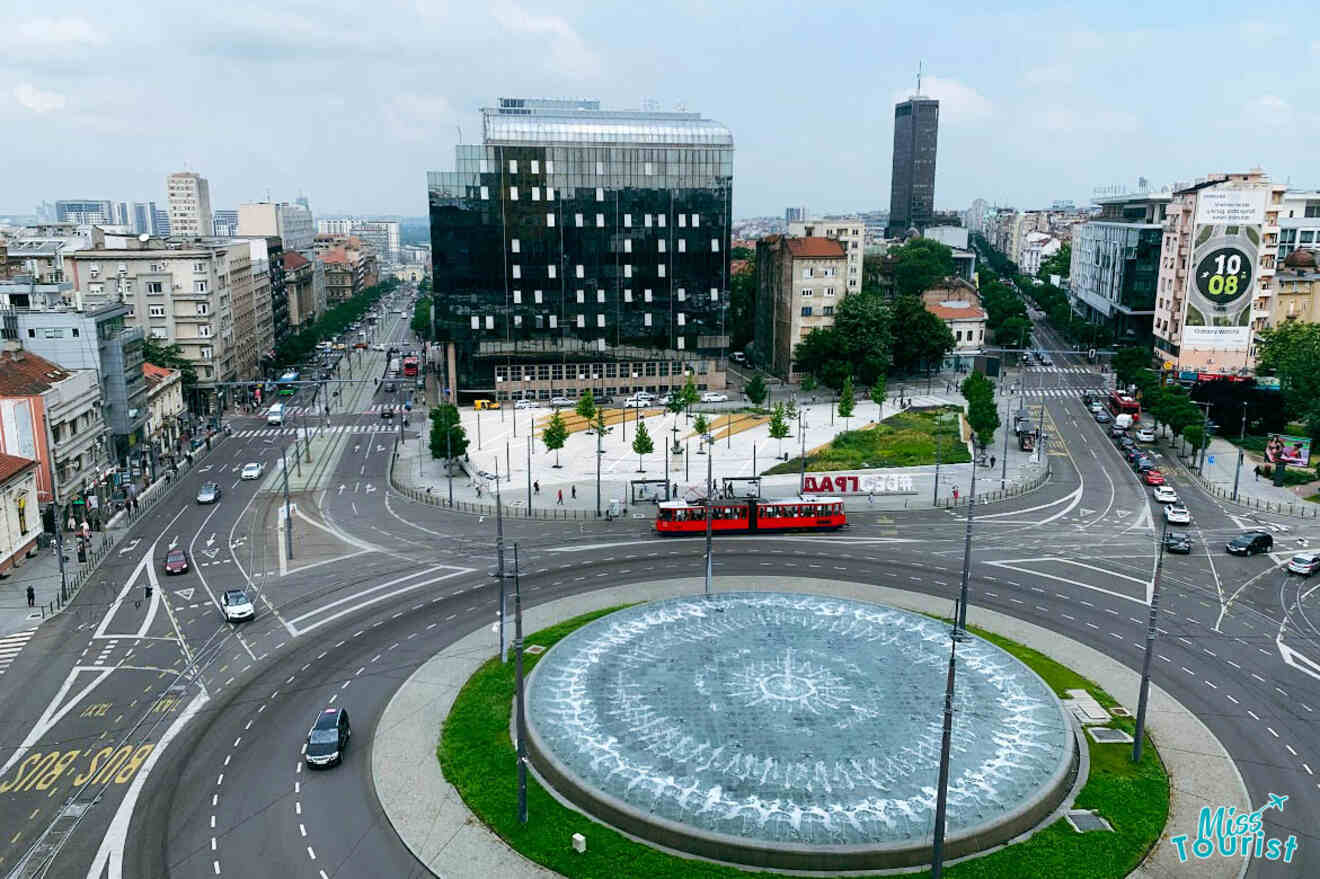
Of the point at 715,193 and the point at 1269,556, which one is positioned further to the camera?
the point at 715,193

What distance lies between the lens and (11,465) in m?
68.3

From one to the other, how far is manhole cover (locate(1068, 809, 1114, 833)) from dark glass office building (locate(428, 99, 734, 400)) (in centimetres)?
10056

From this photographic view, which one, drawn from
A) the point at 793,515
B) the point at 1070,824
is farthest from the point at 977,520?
the point at 1070,824

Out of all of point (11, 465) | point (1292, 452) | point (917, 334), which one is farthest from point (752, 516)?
point (917, 334)

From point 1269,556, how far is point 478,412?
283 ft

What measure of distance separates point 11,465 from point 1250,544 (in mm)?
90402

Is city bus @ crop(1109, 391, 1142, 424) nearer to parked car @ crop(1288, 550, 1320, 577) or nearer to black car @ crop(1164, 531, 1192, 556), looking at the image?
black car @ crop(1164, 531, 1192, 556)

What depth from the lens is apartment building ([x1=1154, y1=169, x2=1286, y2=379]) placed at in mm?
121875

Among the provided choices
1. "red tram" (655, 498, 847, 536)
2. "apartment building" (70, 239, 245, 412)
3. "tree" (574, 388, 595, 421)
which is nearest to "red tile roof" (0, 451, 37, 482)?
"red tram" (655, 498, 847, 536)

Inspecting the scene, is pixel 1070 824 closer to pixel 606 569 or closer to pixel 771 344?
pixel 606 569

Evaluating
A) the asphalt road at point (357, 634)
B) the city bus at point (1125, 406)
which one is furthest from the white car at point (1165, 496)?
the city bus at point (1125, 406)

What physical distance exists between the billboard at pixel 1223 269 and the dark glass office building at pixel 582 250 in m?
63.0

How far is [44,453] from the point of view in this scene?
74.6 metres

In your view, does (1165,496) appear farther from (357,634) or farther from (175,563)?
(175,563)
